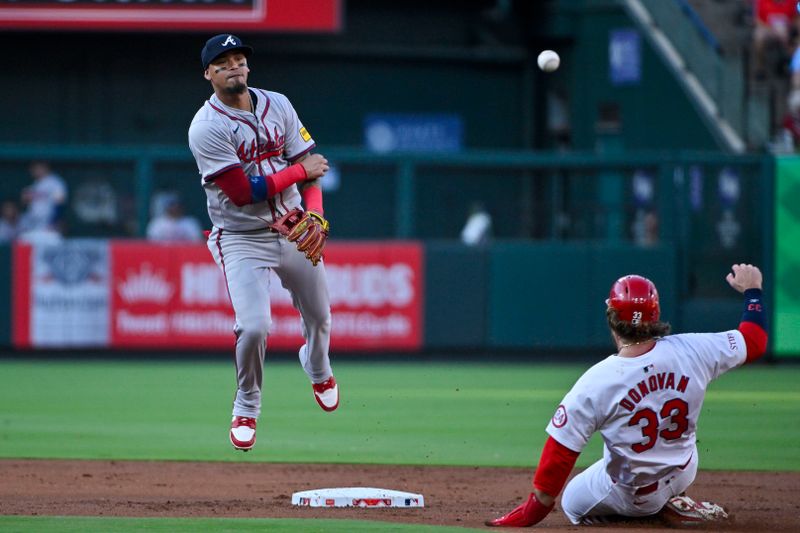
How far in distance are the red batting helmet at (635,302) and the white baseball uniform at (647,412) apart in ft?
0.57

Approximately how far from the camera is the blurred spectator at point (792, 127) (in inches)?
659

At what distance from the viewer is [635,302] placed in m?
5.68

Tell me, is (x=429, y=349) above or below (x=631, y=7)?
below

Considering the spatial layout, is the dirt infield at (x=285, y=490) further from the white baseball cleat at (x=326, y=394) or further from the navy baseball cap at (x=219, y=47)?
the navy baseball cap at (x=219, y=47)

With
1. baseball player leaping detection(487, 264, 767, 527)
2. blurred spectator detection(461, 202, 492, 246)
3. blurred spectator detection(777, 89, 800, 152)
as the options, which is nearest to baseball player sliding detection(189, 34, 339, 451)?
baseball player leaping detection(487, 264, 767, 527)

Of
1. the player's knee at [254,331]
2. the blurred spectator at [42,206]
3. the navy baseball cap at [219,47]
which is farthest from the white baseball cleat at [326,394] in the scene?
the blurred spectator at [42,206]

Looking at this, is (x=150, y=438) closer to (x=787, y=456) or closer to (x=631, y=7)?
(x=787, y=456)

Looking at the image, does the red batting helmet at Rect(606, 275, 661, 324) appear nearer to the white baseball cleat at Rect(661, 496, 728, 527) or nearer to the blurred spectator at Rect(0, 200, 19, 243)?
the white baseball cleat at Rect(661, 496, 728, 527)

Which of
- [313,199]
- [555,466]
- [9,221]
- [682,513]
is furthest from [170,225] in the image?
[555,466]

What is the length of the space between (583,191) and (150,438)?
762cm

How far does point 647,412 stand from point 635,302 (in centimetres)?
49

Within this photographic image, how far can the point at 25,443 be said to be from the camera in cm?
931

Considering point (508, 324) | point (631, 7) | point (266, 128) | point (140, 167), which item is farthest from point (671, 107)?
point (266, 128)

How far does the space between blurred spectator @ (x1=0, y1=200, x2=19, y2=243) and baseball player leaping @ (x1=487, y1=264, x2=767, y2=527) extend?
11.1 meters
